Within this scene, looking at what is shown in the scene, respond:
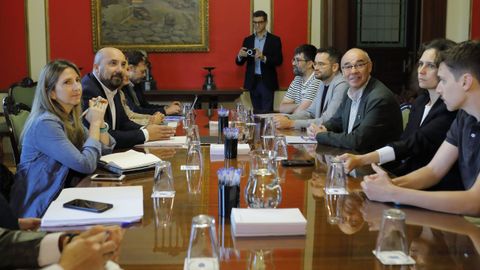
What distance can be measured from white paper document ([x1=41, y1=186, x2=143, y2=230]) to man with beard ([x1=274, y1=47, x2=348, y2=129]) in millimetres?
1947

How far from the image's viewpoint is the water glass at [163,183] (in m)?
1.89

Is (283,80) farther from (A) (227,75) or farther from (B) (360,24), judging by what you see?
(B) (360,24)

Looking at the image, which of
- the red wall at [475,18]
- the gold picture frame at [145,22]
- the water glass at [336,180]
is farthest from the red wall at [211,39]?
the water glass at [336,180]

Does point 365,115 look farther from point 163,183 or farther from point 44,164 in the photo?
point 44,164

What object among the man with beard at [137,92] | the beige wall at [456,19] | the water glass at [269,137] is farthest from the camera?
the beige wall at [456,19]

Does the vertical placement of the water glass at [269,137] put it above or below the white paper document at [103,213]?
above

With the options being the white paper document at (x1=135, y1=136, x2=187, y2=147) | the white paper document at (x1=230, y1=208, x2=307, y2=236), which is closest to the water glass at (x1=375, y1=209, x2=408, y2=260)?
the white paper document at (x1=230, y1=208, x2=307, y2=236)

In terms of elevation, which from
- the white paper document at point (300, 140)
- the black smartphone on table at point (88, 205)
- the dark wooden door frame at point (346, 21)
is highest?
the dark wooden door frame at point (346, 21)

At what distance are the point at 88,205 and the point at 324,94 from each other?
2.81m

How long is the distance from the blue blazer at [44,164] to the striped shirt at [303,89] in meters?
2.47

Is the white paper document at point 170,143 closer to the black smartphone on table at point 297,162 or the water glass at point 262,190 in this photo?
the black smartphone on table at point 297,162

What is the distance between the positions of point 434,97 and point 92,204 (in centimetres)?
187

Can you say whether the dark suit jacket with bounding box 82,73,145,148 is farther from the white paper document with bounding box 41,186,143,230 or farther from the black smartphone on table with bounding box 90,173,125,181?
the white paper document with bounding box 41,186,143,230

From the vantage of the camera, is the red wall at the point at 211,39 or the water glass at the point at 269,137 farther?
the red wall at the point at 211,39
